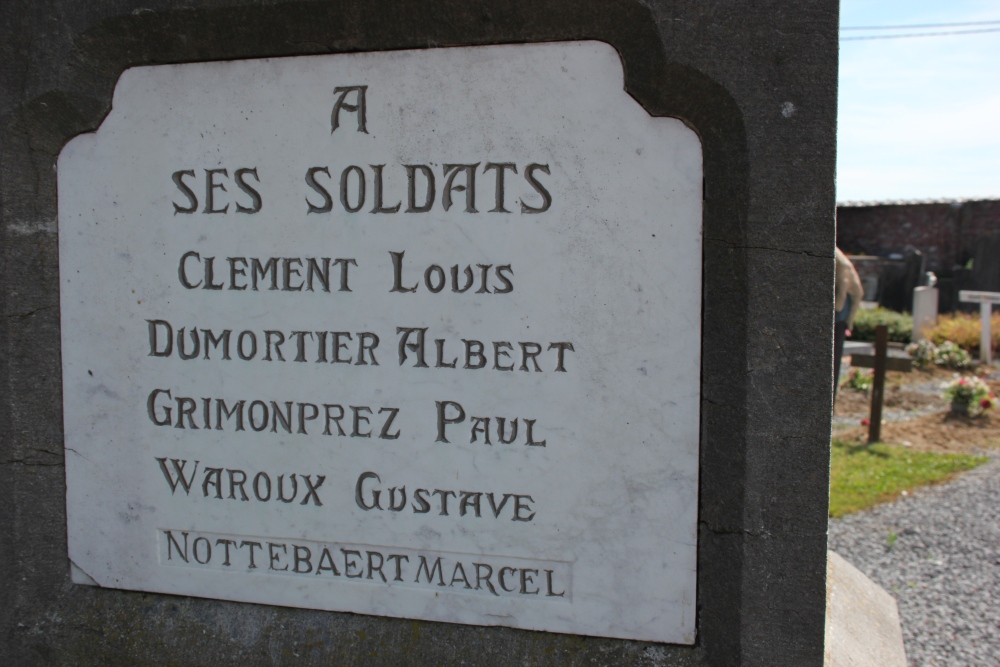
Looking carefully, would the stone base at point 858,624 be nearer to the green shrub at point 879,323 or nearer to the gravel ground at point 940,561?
the gravel ground at point 940,561

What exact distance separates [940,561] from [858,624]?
2208 mm

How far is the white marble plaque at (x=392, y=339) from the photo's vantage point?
1.62m

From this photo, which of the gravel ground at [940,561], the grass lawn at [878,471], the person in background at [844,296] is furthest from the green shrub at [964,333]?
the gravel ground at [940,561]

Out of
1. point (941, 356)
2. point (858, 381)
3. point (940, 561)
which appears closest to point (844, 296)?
point (858, 381)

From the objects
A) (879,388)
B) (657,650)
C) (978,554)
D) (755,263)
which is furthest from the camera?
(879,388)

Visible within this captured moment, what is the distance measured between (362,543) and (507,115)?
1057 mm

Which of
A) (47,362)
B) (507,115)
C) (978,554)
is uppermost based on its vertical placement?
(507,115)

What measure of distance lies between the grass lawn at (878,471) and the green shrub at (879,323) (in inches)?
308

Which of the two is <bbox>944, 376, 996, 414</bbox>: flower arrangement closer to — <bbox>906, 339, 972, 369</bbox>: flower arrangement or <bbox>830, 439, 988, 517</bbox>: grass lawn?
<bbox>830, 439, 988, 517</bbox>: grass lawn

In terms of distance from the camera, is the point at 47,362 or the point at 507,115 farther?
the point at 47,362

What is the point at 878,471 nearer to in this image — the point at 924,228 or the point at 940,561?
the point at 940,561

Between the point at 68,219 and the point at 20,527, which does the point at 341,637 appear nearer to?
the point at 20,527

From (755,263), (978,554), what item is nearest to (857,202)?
(978,554)

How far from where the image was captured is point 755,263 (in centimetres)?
155
